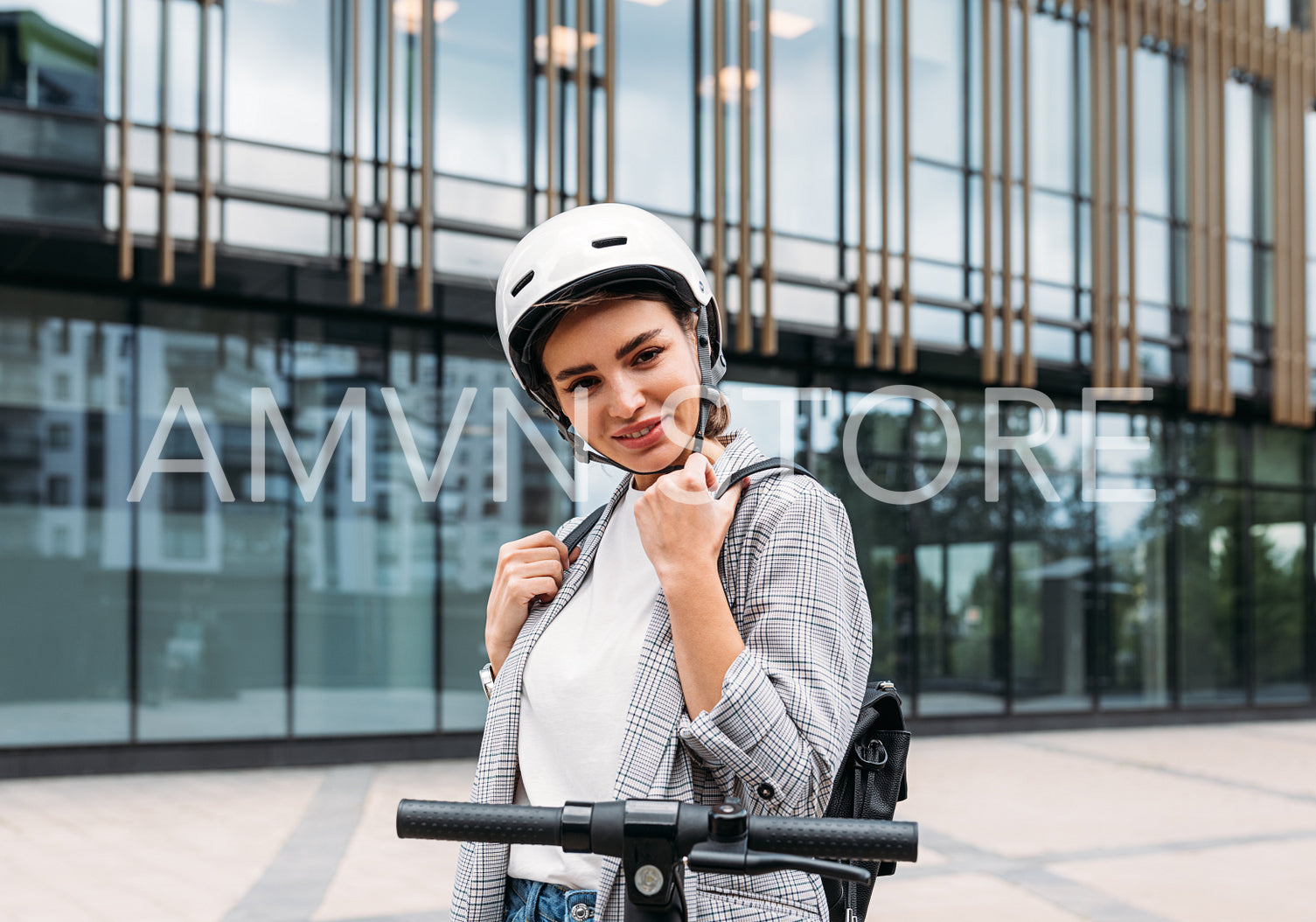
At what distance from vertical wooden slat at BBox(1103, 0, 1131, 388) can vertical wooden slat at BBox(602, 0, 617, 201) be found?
653 centimetres

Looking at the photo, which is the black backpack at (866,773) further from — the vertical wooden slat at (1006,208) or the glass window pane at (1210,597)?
the glass window pane at (1210,597)

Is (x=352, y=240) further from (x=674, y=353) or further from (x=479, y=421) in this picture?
(x=674, y=353)

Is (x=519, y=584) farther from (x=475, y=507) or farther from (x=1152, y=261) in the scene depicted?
(x=1152, y=261)

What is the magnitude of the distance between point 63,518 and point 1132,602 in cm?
1219

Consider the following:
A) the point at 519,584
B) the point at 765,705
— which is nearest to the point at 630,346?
the point at 519,584

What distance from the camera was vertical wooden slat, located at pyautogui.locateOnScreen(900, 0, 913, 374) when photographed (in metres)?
12.2

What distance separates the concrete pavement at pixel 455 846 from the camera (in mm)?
6047

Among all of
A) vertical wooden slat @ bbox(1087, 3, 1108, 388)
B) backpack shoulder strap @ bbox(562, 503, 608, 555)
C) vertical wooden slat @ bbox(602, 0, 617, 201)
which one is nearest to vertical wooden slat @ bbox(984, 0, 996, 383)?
vertical wooden slat @ bbox(1087, 3, 1108, 388)

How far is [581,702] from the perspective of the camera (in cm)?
158

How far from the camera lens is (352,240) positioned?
9.79 meters

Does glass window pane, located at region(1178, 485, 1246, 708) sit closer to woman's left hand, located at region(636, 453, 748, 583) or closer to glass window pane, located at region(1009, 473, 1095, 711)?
glass window pane, located at region(1009, 473, 1095, 711)

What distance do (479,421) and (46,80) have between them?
459 cm

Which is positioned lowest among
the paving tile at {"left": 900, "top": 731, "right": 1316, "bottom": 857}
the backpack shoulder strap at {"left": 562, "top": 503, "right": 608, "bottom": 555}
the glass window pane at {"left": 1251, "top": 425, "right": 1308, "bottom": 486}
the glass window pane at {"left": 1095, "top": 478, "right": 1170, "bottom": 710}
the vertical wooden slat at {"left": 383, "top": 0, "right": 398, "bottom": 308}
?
the paving tile at {"left": 900, "top": 731, "right": 1316, "bottom": 857}

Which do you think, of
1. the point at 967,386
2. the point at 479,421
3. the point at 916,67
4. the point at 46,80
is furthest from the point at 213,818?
the point at 916,67
